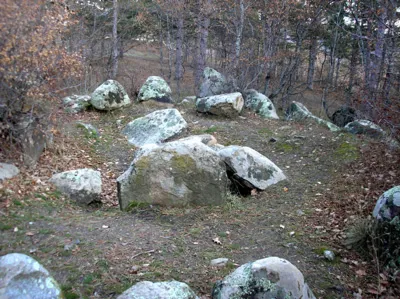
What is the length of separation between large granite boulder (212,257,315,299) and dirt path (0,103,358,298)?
0.37 metres

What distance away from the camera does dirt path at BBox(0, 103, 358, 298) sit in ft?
11.0

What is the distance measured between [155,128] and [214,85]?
3.08 meters

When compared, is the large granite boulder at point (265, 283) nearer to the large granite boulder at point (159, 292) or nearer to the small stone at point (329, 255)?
the large granite boulder at point (159, 292)

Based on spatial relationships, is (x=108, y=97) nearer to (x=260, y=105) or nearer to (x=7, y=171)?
(x=260, y=105)

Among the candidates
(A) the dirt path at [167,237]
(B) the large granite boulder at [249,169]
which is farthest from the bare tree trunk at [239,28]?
(B) the large granite boulder at [249,169]

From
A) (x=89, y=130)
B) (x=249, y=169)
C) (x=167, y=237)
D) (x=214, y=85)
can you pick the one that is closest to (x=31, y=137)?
(x=89, y=130)

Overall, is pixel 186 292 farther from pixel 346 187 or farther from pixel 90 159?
pixel 90 159

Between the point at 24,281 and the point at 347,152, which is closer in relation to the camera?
the point at 24,281

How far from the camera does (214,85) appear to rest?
34.9 feet

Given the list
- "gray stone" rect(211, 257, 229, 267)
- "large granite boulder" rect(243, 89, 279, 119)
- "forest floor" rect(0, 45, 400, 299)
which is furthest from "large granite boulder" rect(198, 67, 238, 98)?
"gray stone" rect(211, 257, 229, 267)

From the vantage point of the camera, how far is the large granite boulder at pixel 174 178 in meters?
4.84

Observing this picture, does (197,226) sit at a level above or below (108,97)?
below

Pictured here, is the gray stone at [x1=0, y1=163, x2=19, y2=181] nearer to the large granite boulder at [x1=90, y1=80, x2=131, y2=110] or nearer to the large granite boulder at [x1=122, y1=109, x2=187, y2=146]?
the large granite boulder at [x1=122, y1=109, x2=187, y2=146]

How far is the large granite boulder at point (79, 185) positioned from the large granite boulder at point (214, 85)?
19.4 ft
